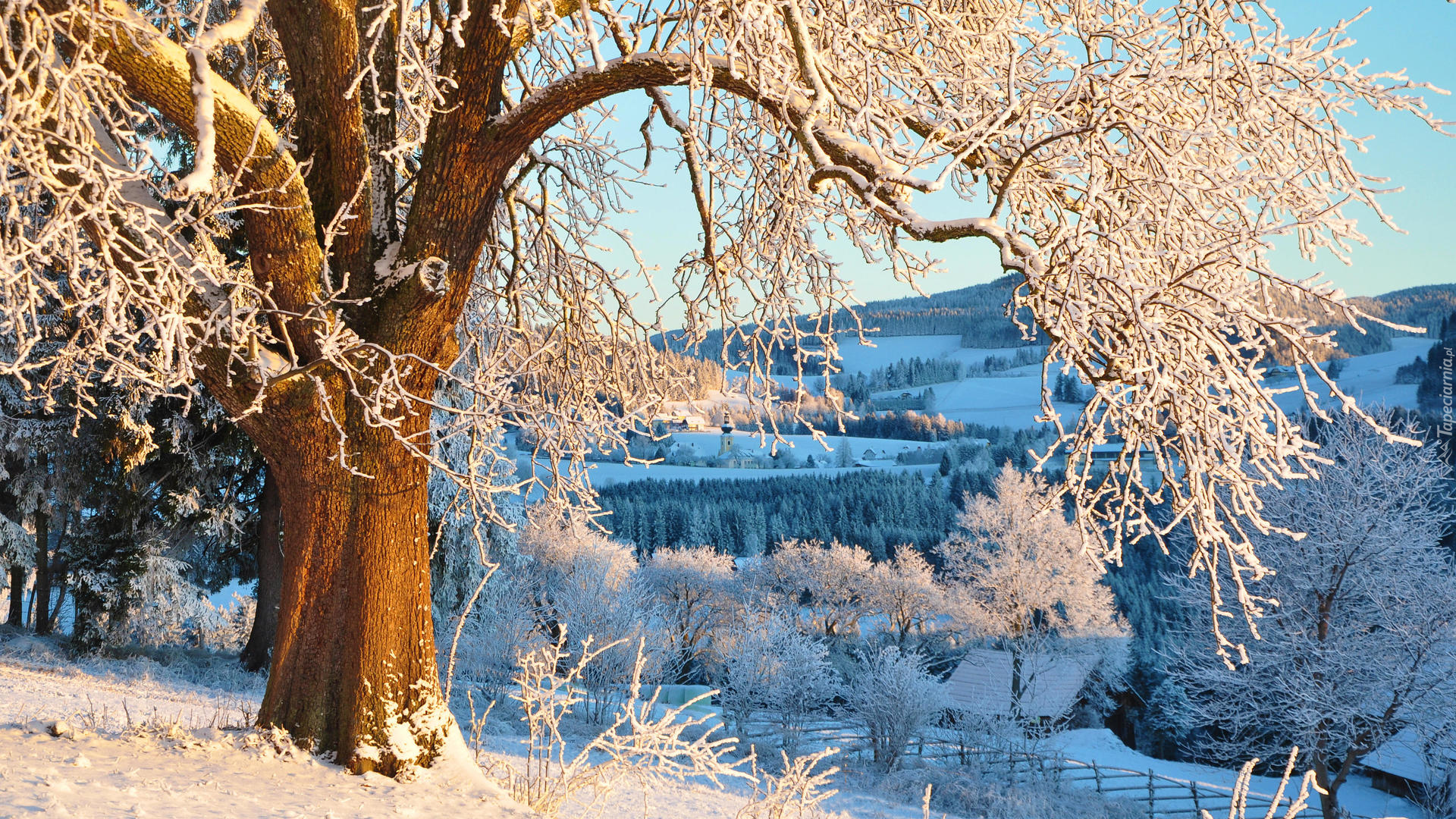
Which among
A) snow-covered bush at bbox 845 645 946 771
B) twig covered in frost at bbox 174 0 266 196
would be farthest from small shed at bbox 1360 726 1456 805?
twig covered in frost at bbox 174 0 266 196

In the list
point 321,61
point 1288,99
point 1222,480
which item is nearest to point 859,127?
point 1222,480

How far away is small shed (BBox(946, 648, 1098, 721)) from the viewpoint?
2806cm

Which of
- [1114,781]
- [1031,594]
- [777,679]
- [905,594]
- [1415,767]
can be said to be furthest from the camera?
[905,594]

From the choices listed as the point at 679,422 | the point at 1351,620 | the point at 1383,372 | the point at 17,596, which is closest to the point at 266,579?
the point at 17,596

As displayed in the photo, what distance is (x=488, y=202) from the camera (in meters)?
4.15

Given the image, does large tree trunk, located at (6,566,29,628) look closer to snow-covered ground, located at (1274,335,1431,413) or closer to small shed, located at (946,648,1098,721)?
small shed, located at (946,648,1098,721)

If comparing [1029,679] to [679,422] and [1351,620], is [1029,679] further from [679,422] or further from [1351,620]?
[679,422]

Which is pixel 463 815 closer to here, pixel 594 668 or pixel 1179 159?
pixel 1179 159

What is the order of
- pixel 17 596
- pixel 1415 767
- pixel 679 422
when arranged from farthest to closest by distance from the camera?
pixel 1415 767 → pixel 17 596 → pixel 679 422

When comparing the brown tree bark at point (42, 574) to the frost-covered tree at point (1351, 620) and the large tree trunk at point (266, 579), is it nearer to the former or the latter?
the large tree trunk at point (266, 579)

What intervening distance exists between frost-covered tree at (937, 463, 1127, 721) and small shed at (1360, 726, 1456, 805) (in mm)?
8187

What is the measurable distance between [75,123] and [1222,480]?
14.7ft

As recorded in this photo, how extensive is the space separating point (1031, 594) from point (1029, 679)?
10.8 ft

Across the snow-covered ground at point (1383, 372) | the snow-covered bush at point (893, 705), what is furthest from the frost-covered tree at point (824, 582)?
the snow-covered ground at point (1383, 372)
